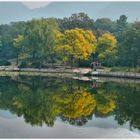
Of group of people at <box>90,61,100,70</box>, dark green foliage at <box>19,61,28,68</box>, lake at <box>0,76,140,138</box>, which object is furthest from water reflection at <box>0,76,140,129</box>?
dark green foliage at <box>19,61,28,68</box>

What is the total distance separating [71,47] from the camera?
160ft

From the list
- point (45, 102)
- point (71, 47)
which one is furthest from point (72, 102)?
point (71, 47)

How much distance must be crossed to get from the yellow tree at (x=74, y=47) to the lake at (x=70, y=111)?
16423 mm

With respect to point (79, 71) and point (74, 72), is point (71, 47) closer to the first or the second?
point (74, 72)

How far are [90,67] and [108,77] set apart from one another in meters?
7.82

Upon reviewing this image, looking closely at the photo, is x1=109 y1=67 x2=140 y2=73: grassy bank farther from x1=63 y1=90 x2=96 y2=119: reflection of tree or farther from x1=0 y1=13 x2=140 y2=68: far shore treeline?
x1=63 y1=90 x2=96 y2=119: reflection of tree

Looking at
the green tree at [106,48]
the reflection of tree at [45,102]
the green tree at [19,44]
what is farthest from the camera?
the green tree at [19,44]

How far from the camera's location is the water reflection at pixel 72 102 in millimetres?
19844

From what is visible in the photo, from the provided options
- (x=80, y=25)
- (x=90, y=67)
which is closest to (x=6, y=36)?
(x=80, y=25)

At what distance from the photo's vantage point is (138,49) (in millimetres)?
42750

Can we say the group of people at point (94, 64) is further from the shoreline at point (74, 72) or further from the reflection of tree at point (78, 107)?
the reflection of tree at point (78, 107)

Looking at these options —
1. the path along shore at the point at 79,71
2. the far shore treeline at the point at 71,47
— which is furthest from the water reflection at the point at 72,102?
the far shore treeline at the point at 71,47

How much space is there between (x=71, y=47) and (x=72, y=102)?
963 inches

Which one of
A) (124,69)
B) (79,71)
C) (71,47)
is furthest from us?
(71,47)
